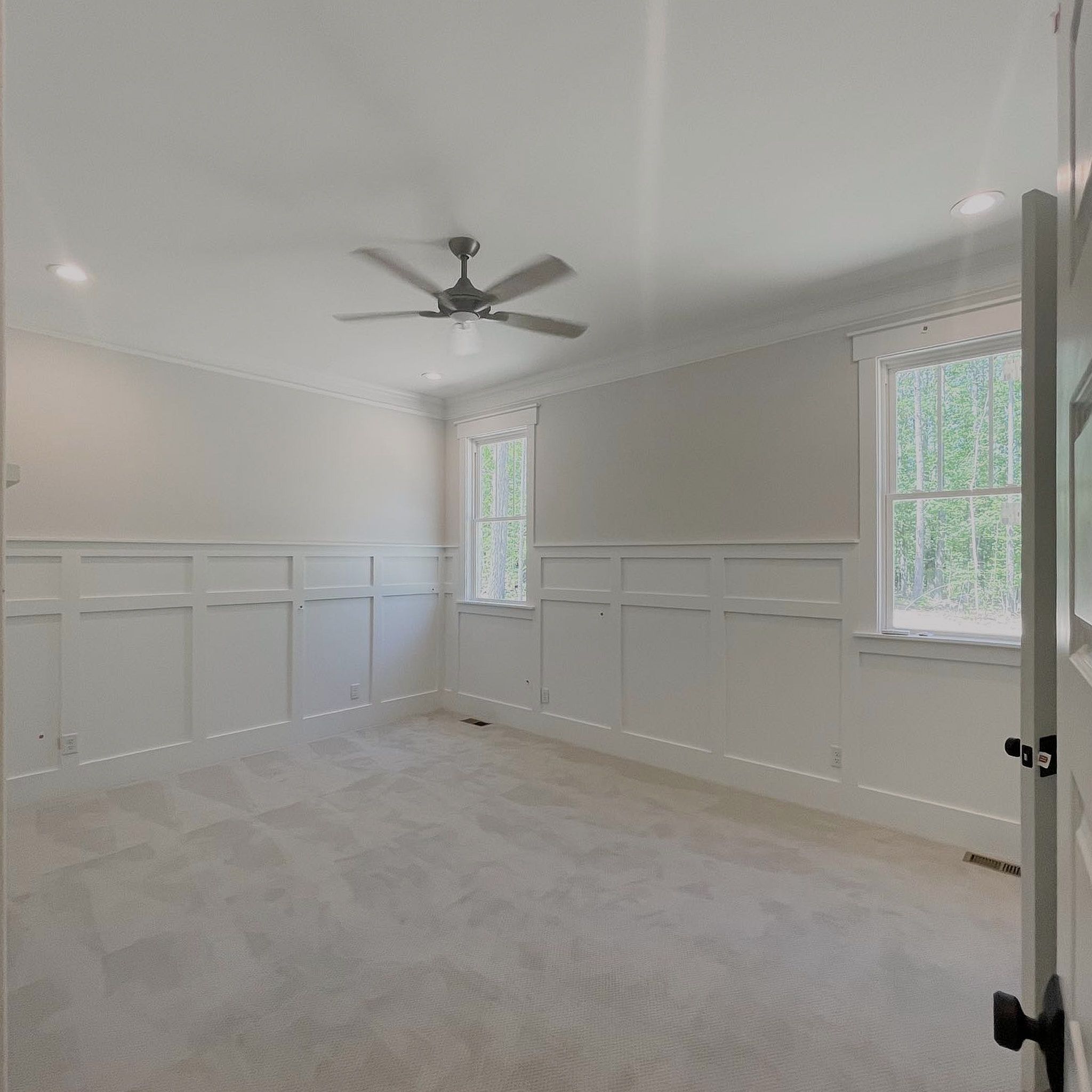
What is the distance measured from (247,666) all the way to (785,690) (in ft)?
11.4

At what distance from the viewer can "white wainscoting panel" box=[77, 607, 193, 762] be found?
12.4ft

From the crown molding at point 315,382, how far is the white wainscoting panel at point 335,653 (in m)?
1.58

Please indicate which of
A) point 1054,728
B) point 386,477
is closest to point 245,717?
point 386,477

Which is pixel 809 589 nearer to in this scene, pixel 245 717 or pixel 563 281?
pixel 563 281

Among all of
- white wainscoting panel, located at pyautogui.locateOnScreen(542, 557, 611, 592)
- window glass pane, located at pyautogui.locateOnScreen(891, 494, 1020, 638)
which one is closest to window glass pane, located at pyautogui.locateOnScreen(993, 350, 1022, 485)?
window glass pane, located at pyautogui.locateOnScreen(891, 494, 1020, 638)

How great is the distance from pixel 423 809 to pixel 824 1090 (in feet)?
7.27

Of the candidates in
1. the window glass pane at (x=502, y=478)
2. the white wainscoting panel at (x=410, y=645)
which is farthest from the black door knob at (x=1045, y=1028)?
the white wainscoting panel at (x=410, y=645)

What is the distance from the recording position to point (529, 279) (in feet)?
8.02

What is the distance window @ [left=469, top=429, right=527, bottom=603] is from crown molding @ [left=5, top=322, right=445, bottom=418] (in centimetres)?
57

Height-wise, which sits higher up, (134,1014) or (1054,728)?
(1054,728)

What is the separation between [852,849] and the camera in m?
2.98

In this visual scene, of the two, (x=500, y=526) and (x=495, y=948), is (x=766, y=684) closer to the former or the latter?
(x=495, y=948)

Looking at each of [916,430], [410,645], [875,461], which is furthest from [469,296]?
[410,645]

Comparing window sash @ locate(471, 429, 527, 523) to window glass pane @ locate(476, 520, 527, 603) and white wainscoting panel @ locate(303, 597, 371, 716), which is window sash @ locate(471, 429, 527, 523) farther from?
white wainscoting panel @ locate(303, 597, 371, 716)
